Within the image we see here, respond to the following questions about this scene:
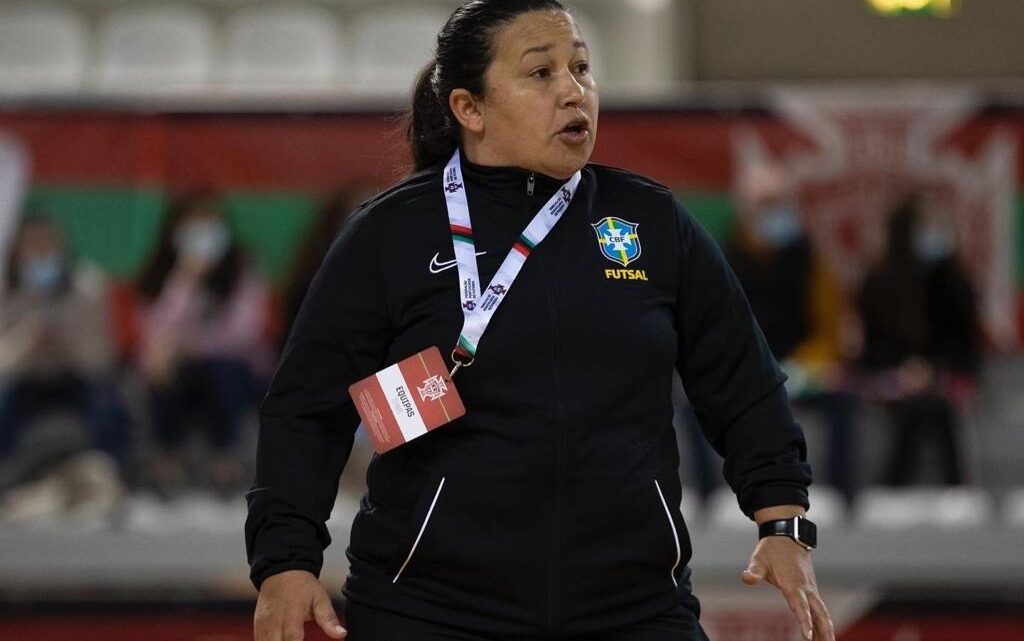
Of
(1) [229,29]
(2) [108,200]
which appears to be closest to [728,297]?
(2) [108,200]

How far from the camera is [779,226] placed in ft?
19.7

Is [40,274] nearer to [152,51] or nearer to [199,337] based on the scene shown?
[199,337]

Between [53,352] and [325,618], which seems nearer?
A: [325,618]

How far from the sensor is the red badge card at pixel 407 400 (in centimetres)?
233

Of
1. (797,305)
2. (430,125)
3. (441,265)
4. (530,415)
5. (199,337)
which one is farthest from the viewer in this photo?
(199,337)

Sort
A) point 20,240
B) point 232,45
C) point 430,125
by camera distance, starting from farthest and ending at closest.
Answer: point 232,45 → point 20,240 → point 430,125

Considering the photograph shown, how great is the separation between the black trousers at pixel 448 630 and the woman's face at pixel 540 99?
0.70 meters

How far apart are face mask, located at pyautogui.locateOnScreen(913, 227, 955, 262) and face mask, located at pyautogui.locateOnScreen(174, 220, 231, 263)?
2603 millimetres

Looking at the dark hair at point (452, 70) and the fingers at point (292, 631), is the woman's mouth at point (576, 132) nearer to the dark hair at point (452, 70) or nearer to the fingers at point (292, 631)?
the dark hair at point (452, 70)

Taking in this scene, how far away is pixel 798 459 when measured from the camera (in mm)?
2514

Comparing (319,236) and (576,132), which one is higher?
(319,236)

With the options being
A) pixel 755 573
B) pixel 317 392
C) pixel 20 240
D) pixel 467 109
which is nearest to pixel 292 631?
pixel 317 392

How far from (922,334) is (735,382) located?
3593 millimetres

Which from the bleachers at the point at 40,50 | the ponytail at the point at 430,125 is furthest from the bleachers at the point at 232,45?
the ponytail at the point at 430,125
